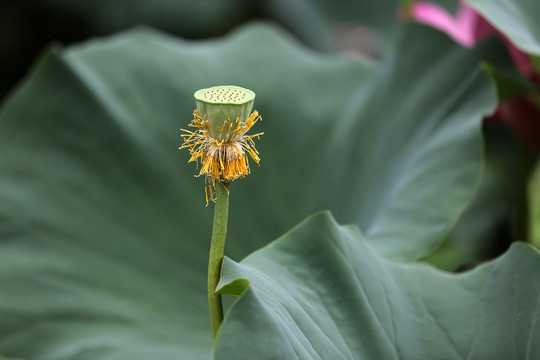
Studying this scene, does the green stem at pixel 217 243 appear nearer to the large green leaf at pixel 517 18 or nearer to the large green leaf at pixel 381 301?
the large green leaf at pixel 381 301

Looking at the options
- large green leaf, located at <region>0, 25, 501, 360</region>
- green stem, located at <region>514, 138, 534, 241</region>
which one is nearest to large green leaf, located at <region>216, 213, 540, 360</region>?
large green leaf, located at <region>0, 25, 501, 360</region>

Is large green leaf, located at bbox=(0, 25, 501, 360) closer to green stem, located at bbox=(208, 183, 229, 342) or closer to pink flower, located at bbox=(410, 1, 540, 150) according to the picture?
pink flower, located at bbox=(410, 1, 540, 150)

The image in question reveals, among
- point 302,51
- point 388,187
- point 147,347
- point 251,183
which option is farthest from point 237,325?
point 302,51

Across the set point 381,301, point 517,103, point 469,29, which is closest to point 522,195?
point 517,103

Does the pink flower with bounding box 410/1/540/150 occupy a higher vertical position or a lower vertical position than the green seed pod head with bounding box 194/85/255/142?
higher

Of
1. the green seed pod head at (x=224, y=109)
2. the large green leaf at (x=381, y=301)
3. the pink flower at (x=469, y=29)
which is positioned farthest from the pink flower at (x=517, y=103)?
the green seed pod head at (x=224, y=109)

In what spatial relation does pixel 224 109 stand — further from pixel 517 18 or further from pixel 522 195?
pixel 522 195
